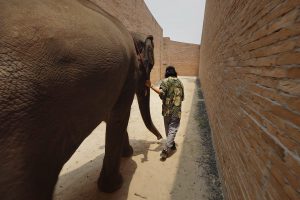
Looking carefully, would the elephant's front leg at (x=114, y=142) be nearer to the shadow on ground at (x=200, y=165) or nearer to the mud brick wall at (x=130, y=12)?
the shadow on ground at (x=200, y=165)

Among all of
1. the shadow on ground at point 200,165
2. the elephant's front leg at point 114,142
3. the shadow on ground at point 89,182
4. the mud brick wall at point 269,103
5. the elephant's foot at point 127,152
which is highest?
the mud brick wall at point 269,103

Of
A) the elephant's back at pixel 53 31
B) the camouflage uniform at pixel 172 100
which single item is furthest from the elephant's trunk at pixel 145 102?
the elephant's back at pixel 53 31

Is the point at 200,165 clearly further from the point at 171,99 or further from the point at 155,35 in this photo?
the point at 155,35

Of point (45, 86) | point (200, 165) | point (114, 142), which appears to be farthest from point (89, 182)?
point (45, 86)

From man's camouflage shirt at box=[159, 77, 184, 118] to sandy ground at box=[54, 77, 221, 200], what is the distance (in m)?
0.86

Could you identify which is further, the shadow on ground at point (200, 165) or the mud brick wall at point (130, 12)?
the mud brick wall at point (130, 12)

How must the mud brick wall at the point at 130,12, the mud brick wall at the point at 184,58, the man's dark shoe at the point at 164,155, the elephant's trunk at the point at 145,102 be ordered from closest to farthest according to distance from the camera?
the man's dark shoe at the point at 164,155
the elephant's trunk at the point at 145,102
the mud brick wall at the point at 130,12
the mud brick wall at the point at 184,58

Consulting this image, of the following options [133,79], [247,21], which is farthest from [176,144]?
[247,21]

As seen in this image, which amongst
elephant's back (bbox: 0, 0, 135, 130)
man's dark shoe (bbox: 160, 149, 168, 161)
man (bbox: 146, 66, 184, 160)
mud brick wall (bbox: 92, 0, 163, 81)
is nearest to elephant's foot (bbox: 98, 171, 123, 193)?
man's dark shoe (bbox: 160, 149, 168, 161)

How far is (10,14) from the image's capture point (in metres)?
1.05

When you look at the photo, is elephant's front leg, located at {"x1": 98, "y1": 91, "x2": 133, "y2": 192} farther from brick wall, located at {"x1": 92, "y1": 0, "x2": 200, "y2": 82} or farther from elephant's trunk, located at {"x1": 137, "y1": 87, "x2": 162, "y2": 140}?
brick wall, located at {"x1": 92, "y1": 0, "x2": 200, "y2": 82}

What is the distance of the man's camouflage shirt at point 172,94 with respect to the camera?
3.79 meters

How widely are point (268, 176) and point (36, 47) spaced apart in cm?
159

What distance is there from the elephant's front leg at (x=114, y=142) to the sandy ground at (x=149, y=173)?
169 mm
